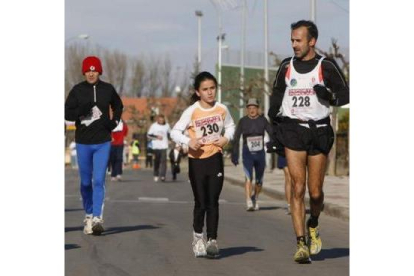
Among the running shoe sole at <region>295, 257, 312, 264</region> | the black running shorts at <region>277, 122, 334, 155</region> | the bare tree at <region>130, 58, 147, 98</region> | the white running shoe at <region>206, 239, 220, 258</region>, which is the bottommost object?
the running shoe sole at <region>295, 257, 312, 264</region>

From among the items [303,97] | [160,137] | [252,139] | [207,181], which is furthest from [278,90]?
[160,137]

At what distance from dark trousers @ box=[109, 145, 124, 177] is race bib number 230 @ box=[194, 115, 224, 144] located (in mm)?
18262

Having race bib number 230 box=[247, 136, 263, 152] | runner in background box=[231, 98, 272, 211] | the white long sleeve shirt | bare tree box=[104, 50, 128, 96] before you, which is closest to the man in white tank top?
the white long sleeve shirt

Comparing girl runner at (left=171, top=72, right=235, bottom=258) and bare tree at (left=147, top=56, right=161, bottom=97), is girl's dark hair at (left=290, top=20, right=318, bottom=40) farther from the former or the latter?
bare tree at (left=147, top=56, right=161, bottom=97)

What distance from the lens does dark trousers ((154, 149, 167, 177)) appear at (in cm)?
2980

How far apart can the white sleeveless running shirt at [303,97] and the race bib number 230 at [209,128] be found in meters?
0.84

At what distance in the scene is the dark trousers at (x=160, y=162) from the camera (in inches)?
1173

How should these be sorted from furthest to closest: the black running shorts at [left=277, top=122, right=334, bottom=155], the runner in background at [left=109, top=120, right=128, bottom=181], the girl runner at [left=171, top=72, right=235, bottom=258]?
1. the runner in background at [left=109, top=120, right=128, bottom=181]
2. the girl runner at [left=171, top=72, right=235, bottom=258]
3. the black running shorts at [left=277, top=122, right=334, bottom=155]

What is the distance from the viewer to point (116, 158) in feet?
98.4
